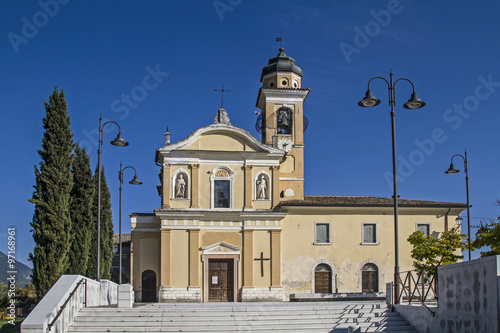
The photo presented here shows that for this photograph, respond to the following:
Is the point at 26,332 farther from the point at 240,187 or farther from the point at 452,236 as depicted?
→ the point at 452,236

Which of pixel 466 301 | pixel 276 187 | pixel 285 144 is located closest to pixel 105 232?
pixel 276 187

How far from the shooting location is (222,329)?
2067cm

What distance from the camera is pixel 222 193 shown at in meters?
34.1

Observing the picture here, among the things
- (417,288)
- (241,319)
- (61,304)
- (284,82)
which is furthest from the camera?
(284,82)

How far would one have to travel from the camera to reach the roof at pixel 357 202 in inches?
1374

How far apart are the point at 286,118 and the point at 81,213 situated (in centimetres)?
1471

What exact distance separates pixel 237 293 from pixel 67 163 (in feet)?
39.8

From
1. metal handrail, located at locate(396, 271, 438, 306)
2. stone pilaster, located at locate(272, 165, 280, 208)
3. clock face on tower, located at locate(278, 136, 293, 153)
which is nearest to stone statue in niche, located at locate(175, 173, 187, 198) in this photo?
stone pilaster, located at locate(272, 165, 280, 208)

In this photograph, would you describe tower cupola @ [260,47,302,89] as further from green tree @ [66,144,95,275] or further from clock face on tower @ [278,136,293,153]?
green tree @ [66,144,95,275]

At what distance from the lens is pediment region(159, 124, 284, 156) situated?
1335 inches

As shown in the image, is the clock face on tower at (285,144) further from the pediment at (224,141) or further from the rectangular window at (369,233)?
the rectangular window at (369,233)

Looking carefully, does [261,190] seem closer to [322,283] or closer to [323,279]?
[323,279]

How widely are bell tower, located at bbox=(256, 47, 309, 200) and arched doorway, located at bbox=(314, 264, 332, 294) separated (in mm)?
4605

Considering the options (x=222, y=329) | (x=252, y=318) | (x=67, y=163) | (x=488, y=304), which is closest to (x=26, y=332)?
(x=222, y=329)
